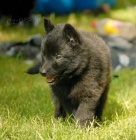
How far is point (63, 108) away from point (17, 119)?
0.45m

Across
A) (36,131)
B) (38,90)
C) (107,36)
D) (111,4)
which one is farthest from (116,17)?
(36,131)

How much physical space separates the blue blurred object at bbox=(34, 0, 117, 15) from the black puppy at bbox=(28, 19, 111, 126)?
5.50m

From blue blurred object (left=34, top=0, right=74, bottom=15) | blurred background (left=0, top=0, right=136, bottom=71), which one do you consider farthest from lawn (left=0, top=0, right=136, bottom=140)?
blue blurred object (left=34, top=0, right=74, bottom=15)

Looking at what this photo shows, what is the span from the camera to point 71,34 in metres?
3.28

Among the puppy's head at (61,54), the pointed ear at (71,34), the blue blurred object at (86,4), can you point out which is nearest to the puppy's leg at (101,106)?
the puppy's head at (61,54)

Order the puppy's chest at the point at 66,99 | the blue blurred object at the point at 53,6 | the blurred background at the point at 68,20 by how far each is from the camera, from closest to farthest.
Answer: the puppy's chest at the point at 66,99 < the blurred background at the point at 68,20 < the blue blurred object at the point at 53,6

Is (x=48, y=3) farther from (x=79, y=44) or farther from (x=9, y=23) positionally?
(x=79, y=44)

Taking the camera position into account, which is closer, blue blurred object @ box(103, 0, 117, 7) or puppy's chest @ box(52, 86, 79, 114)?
puppy's chest @ box(52, 86, 79, 114)

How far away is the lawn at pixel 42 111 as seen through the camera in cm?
306

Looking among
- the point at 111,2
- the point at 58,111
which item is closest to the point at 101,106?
the point at 58,111

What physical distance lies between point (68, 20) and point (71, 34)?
226 inches

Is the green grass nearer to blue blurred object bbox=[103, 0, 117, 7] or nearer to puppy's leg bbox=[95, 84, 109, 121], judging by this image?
puppy's leg bbox=[95, 84, 109, 121]

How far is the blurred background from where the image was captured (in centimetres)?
614

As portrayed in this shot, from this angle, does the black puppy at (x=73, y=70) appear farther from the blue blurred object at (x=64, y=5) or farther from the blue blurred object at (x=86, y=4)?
the blue blurred object at (x=86, y=4)
